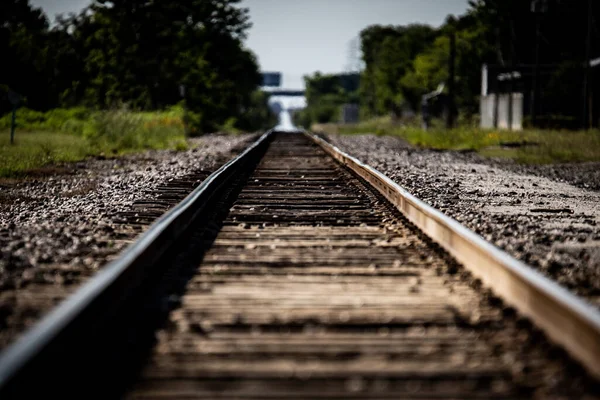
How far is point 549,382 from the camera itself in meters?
2.91

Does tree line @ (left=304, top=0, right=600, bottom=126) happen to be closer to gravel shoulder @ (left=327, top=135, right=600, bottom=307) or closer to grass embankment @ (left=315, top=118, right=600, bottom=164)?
grass embankment @ (left=315, top=118, right=600, bottom=164)

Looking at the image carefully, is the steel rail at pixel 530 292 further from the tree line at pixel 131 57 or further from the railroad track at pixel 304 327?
the tree line at pixel 131 57

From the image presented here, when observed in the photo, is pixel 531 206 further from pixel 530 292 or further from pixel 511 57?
pixel 511 57

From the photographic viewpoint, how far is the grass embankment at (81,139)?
1750 centimetres

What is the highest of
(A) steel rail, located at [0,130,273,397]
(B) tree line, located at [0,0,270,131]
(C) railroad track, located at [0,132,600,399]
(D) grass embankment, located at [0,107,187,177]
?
(B) tree line, located at [0,0,270,131]

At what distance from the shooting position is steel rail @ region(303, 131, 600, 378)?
9.84 feet

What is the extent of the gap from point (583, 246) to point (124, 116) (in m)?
20.5

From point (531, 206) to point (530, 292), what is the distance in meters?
5.54

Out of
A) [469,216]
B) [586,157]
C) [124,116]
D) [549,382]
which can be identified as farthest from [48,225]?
[124,116]

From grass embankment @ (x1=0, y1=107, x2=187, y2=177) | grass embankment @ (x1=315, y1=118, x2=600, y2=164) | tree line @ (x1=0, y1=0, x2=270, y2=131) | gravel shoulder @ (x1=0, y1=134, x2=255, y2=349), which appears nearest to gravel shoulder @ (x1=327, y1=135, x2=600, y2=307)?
grass embankment @ (x1=315, y1=118, x2=600, y2=164)

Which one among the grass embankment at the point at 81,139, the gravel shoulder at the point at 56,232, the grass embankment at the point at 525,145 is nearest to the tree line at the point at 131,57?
the grass embankment at the point at 81,139

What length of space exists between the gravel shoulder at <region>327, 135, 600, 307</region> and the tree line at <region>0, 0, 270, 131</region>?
1306 inches

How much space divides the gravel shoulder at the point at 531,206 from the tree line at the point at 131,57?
109 ft

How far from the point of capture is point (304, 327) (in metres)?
3.63
